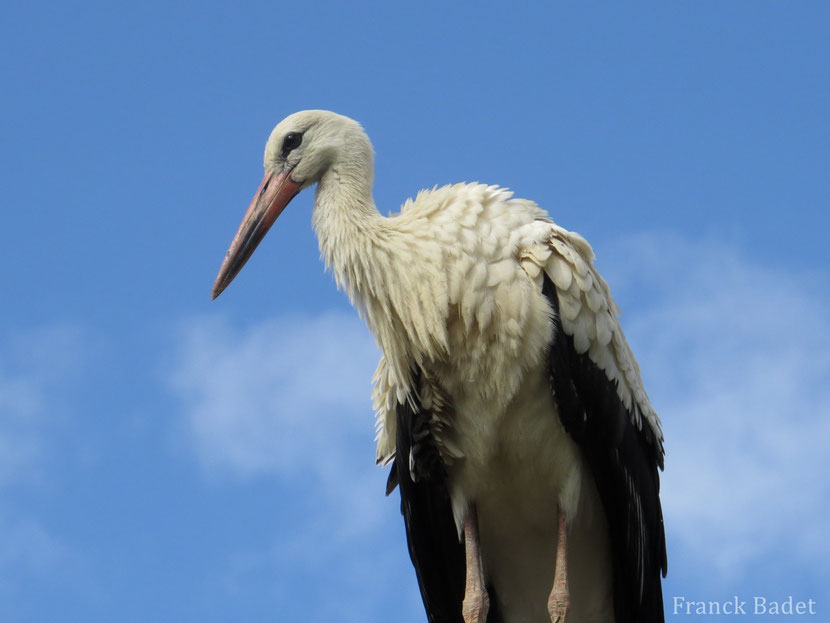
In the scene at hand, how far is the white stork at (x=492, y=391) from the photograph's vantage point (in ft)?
13.2

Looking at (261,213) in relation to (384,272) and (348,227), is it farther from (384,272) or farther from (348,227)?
(384,272)

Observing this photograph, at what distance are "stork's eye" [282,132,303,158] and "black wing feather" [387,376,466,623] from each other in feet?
3.95

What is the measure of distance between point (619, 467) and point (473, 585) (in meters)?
0.79

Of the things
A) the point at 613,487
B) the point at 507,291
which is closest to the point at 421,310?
the point at 507,291

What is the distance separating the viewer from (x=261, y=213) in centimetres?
460

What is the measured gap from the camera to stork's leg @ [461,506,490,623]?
445 cm

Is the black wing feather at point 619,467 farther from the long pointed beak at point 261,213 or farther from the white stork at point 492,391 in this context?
the long pointed beak at point 261,213

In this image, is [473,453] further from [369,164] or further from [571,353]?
[369,164]

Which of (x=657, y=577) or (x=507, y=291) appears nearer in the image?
(x=507, y=291)

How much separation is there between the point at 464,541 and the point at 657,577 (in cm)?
87

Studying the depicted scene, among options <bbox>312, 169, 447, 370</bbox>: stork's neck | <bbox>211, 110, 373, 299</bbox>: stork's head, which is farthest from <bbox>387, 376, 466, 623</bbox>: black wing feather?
<bbox>211, 110, 373, 299</bbox>: stork's head

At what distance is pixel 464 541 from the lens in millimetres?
4613

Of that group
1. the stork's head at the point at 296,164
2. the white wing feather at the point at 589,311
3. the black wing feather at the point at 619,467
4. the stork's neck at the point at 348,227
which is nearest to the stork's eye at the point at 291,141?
the stork's head at the point at 296,164

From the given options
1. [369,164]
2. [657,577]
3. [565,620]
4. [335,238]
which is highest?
[369,164]
